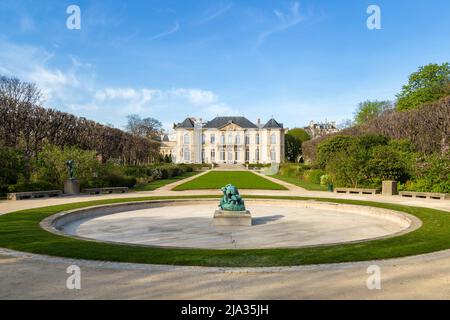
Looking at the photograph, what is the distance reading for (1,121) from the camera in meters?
33.0

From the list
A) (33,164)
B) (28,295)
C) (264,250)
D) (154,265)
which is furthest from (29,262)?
(33,164)

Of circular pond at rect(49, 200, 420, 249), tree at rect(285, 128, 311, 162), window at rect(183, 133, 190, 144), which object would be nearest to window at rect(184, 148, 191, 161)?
window at rect(183, 133, 190, 144)

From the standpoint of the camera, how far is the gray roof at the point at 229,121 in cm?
9431

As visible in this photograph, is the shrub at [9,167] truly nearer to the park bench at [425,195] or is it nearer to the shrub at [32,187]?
the shrub at [32,187]

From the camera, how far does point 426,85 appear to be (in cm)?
5316

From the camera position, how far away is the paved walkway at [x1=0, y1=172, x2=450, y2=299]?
17.6 feet

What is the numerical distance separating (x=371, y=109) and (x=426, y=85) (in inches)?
726

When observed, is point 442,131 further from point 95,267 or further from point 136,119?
point 136,119

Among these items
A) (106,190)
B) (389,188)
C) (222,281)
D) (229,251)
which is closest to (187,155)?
(106,190)

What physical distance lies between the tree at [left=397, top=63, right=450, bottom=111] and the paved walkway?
165 feet

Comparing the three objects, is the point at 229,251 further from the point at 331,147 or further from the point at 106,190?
the point at 331,147

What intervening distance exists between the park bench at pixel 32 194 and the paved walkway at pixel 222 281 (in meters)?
13.7

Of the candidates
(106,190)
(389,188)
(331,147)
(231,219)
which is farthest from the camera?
(331,147)
